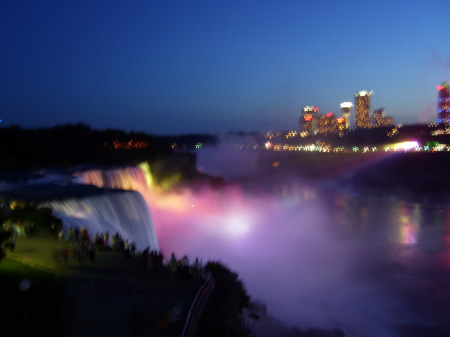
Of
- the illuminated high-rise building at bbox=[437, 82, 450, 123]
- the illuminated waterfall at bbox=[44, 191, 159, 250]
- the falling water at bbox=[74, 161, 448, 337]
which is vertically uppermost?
the illuminated high-rise building at bbox=[437, 82, 450, 123]

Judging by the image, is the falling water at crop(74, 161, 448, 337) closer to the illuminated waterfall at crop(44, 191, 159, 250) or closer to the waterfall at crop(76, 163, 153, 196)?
the waterfall at crop(76, 163, 153, 196)

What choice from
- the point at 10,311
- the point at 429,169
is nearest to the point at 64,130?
the point at 10,311

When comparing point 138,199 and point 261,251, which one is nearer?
point 138,199

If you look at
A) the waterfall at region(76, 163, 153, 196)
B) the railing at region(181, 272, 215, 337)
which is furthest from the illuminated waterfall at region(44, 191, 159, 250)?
the waterfall at region(76, 163, 153, 196)

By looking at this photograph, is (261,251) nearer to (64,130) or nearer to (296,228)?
(296,228)

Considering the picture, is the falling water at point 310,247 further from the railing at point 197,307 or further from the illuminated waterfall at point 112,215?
the railing at point 197,307

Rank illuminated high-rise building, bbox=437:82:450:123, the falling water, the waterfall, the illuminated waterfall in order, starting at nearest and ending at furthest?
the illuminated waterfall
the falling water
the waterfall
illuminated high-rise building, bbox=437:82:450:123

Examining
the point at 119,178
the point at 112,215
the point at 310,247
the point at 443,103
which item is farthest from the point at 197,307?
the point at 443,103
